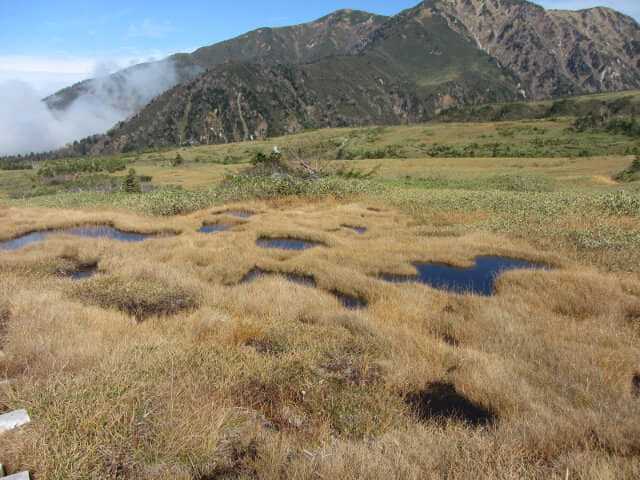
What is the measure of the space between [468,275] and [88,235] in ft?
61.2

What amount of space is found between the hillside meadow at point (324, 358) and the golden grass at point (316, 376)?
0.03 metres

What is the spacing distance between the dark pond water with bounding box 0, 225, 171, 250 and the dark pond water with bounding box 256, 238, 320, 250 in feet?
18.6

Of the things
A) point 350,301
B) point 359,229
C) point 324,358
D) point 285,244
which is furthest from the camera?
point 359,229

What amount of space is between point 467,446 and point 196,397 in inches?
139

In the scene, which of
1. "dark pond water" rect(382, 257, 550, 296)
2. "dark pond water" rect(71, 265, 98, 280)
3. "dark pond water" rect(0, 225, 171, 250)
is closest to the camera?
"dark pond water" rect(382, 257, 550, 296)

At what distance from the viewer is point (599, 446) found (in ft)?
13.0

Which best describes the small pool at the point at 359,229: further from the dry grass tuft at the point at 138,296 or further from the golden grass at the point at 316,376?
the dry grass tuft at the point at 138,296

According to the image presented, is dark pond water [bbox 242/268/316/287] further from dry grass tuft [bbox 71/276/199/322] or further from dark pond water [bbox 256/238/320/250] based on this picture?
dark pond water [bbox 256/238/320/250]

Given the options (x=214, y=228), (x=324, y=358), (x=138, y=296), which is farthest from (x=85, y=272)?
(x=324, y=358)

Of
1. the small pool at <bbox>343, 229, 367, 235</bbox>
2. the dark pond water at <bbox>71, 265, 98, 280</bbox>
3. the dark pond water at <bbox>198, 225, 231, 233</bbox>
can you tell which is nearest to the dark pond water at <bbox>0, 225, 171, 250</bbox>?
the dark pond water at <bbox>198, 225, 231, 233</bbox>

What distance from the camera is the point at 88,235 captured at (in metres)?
18.0

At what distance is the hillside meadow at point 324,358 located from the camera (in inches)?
146

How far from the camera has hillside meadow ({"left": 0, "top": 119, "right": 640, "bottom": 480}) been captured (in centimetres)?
372

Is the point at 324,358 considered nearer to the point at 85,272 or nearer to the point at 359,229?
the point at 85,272
